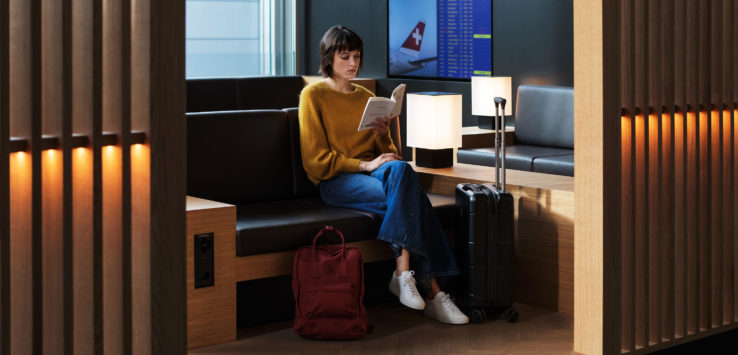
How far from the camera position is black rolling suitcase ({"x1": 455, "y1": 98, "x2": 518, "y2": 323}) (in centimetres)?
442

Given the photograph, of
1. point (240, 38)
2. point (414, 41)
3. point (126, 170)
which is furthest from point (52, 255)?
point (240, 38)

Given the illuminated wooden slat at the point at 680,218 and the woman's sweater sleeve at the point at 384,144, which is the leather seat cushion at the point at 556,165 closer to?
the woman's sweater sleeve at the point at 384,144

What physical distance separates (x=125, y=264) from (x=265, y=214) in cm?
173

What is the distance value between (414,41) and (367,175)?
401 centimetres

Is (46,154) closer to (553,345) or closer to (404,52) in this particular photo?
(553,345)

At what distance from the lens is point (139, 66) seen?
271 cm

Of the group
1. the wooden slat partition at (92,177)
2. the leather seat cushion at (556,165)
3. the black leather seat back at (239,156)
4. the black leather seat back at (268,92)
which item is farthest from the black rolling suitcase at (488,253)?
the black leather seat back at (268,92)

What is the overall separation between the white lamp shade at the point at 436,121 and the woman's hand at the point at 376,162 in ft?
2.20

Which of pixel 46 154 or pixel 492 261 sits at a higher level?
pixel 46 154

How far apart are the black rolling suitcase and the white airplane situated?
4.00m

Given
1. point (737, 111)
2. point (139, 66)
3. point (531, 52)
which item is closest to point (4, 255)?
point (139, 66)

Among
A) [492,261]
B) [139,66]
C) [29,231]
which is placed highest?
[139,66]

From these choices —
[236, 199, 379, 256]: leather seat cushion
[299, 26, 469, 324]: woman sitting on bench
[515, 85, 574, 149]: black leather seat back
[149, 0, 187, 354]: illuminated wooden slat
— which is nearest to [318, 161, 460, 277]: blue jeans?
[299, 26, 469, 324]: woman sitting on bench

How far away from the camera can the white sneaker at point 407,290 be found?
4340mm
